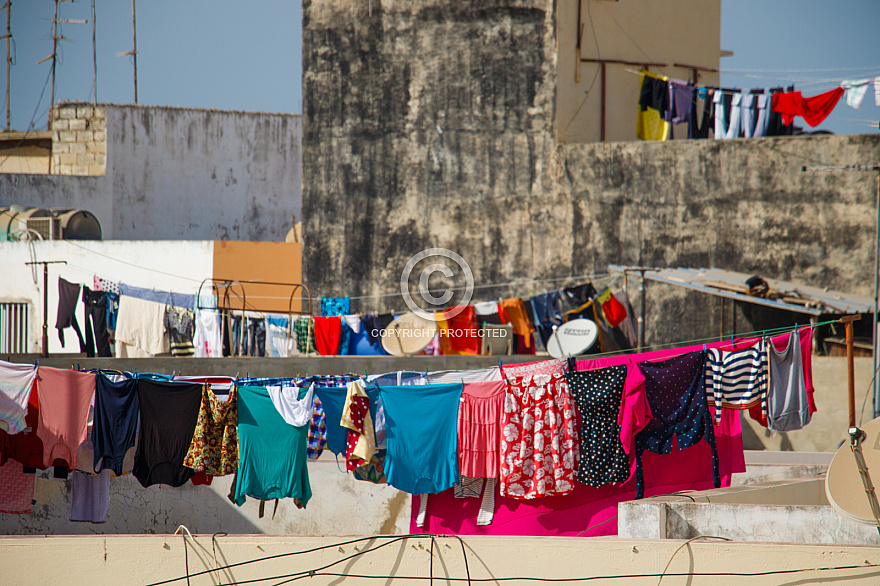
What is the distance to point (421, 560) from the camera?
6.78m

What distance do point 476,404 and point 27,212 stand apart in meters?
15.5

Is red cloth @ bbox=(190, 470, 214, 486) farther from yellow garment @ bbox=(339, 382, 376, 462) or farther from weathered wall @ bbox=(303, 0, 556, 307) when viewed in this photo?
weathered wall @ bbox=(303, 0, 556, 307)

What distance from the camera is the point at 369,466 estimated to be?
30.0ft

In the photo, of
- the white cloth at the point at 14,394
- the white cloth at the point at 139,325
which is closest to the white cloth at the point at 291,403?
the white cloth at the point at 14,394

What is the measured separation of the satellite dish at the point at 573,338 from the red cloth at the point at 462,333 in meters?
1.63

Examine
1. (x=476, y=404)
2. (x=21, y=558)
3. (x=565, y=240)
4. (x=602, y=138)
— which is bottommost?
(x=21, y=558)

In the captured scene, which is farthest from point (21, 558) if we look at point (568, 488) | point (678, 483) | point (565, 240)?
point (565, 240)

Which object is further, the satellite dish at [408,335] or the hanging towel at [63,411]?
Answer: the satellite dish at [408,335]

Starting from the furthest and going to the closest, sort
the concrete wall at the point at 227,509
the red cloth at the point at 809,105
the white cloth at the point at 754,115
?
the white cloth at the point at 754,115
the red cloth at the point at 809,105
the concrete wall at the point at 227,509

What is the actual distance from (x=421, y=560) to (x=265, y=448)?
2742mm

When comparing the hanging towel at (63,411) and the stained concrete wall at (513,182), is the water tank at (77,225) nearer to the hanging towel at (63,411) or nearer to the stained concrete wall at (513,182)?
the stained concrete wall at (513,182)

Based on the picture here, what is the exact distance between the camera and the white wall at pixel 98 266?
774 inches

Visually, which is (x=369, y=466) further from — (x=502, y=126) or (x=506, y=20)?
(x=506, y=20)

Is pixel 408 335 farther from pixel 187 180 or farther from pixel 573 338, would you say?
pixel 187 180
